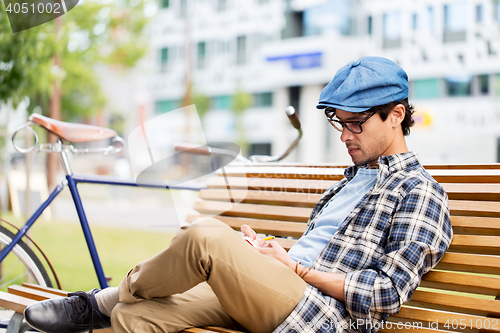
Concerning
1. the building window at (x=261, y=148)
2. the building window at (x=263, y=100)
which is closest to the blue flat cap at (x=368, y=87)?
the building window at (x=263, y=100)

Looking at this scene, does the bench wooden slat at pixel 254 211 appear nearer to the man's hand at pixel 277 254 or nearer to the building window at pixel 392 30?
the man's hand at pixel 277 254

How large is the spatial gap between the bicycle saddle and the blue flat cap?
155 cm

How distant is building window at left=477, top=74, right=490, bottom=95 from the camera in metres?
19.6

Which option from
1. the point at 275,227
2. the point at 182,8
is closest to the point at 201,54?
the point at 182,8

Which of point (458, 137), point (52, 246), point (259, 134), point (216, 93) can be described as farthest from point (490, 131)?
point (52, 246)

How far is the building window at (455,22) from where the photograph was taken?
800 inches

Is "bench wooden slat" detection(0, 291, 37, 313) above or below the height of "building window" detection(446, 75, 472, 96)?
below

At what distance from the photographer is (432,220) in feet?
5.63

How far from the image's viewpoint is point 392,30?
21797mm

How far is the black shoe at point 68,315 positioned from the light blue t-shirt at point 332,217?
2.83 ft

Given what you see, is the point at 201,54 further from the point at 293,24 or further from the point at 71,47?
the point at 71,47

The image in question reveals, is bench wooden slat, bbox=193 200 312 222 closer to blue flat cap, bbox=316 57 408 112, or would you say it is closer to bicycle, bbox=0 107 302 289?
bicycle, bbox=0 107 302 289

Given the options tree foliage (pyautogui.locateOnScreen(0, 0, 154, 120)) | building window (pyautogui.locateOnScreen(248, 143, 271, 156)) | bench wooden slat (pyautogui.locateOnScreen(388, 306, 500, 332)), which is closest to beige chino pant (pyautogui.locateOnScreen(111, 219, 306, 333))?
bench wooden slat (pyautogui.locateOnScreen(388, 306, 500, 332))

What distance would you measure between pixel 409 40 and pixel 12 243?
21409 mm
